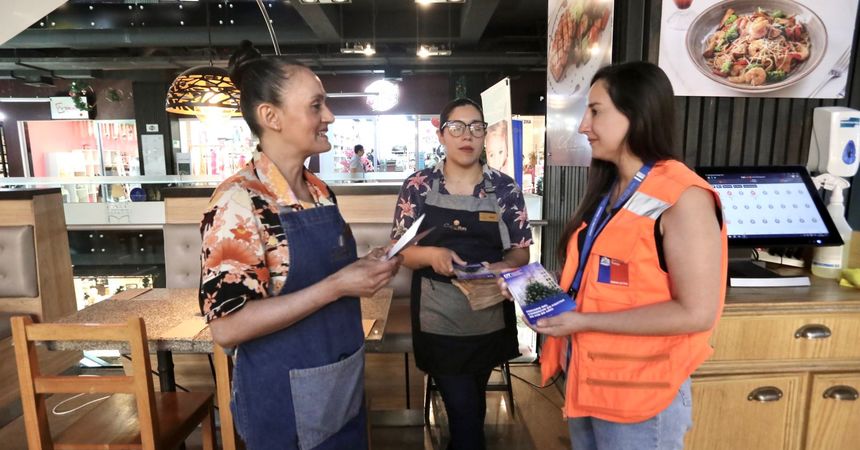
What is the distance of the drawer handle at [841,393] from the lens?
1.76 meters

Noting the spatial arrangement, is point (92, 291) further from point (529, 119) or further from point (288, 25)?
point (529, 119)

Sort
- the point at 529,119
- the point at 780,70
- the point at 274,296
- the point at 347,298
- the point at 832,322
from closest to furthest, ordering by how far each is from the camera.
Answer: the point at 274,296
the point at 347,298
the point at 832,322
the point at 780,70
the point at 529,119

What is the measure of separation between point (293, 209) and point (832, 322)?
1931 millimetres

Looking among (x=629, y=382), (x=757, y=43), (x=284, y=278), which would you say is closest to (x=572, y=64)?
(x=757, y=43)

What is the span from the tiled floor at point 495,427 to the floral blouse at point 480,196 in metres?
1.40

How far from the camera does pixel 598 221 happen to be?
133 centimetres

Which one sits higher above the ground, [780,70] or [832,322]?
[780,70]

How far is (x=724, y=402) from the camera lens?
1773 millimetres

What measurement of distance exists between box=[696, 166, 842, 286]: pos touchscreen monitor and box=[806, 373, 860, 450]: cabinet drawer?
438 mm

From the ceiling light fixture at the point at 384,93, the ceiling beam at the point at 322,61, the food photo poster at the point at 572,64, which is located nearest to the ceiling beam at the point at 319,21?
the ceiling beam at the point at 322,61

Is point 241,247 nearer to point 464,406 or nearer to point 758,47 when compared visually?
point 464,406

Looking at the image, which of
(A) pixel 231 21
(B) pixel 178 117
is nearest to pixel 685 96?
(A) pixel 231 21

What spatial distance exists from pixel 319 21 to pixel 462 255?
6104mm

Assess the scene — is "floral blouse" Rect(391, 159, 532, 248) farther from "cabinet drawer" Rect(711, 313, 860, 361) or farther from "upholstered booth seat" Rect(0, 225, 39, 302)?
"upholstered booth seat" Rect(0, 225, 39, 302)
